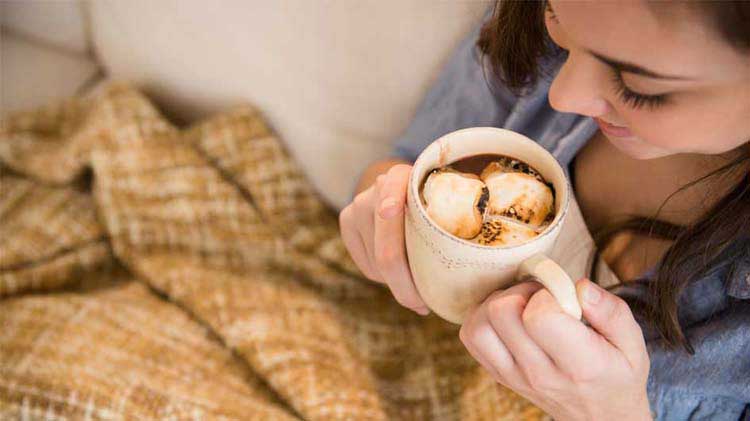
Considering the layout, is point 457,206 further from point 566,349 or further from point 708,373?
point 708,373

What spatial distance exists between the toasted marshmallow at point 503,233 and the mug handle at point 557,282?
0.03 m

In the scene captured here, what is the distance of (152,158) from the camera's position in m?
1.11

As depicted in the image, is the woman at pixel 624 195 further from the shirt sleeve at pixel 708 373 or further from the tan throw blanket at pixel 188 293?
the tan throw blanket at pixel 188 293

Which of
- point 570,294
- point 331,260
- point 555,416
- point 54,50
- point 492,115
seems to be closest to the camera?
point 570,294

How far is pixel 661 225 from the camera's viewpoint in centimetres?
77

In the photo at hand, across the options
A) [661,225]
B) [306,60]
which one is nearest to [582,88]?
[661,225]

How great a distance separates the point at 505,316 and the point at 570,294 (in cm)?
6

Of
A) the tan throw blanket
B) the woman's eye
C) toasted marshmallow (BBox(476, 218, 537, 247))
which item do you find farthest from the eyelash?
the tan throw blanket

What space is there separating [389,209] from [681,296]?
350 millimetres

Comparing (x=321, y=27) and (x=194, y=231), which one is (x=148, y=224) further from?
(x=321, y=27)

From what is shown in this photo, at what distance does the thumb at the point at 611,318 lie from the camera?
1.85ft

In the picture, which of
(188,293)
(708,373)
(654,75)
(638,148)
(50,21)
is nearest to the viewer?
(654,75)

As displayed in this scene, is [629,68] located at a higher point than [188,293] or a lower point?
higher

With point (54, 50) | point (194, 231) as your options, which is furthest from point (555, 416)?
point (54, 50)
